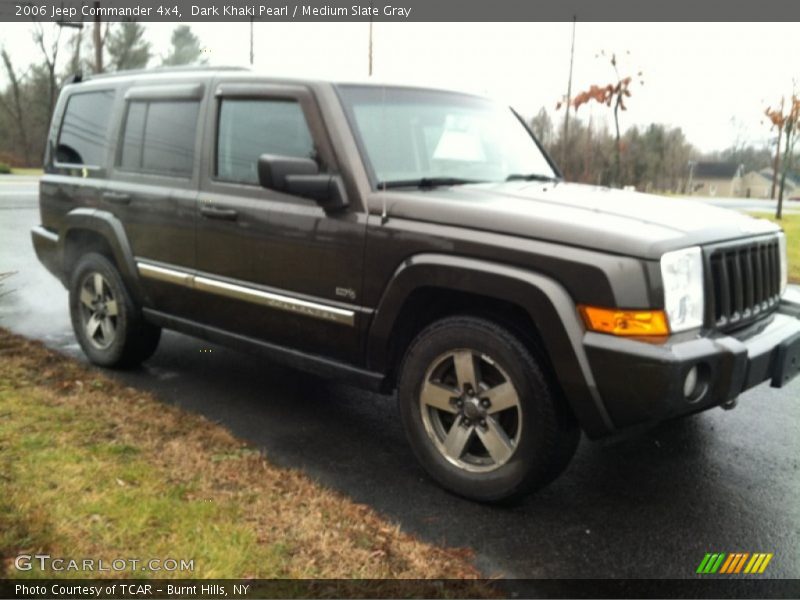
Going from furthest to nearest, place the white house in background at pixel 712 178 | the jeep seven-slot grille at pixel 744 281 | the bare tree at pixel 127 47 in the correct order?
the bare tree at pixel 127 47 < the white house in background at pixel 712 178 < the jeep seven-slot grille at pixel 744 281

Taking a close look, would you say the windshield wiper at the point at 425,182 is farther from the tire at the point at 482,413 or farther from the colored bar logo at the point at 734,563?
the colored bar logo at the point at 734,563

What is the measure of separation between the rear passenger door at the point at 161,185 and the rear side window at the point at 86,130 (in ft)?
0.84

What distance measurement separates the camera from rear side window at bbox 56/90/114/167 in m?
5.36

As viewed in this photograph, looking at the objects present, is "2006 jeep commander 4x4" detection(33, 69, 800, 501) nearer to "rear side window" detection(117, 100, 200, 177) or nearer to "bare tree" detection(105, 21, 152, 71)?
"rear side window" detection(117, 100, 200, 177)

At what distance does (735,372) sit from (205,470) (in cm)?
242

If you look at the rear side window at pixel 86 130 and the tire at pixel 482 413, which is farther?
the rear side window at pixel 86 130

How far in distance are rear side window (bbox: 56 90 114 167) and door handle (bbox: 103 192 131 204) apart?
0.98ft

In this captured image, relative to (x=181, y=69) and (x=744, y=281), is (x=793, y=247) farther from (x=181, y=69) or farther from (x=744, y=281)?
(x=181, y=69)

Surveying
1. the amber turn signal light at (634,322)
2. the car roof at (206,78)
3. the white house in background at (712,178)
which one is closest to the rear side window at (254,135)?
the car roof at (206,78)

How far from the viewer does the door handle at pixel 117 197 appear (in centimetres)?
497

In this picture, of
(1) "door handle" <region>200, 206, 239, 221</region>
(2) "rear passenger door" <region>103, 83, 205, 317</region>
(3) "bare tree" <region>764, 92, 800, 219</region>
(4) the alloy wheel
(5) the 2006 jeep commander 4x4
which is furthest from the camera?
(3) "bare tree" <region>764, 92, 800, 219</region>

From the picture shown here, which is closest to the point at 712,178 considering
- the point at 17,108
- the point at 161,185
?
the point at 17,108

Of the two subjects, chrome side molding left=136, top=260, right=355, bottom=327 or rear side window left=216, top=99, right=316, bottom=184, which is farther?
rear side window left=216, top=99, right=316, bottom=184

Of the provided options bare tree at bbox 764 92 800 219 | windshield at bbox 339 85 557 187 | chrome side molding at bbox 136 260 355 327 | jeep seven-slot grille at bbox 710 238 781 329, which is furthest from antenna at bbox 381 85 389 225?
bare tree at bbox 764 92 800 219
